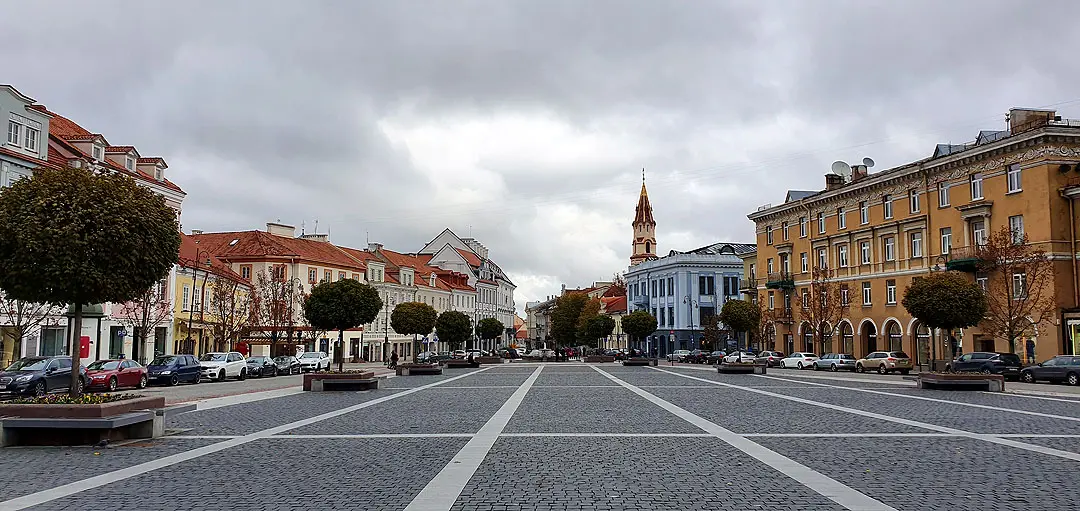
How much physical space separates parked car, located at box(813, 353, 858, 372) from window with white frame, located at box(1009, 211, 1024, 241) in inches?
476

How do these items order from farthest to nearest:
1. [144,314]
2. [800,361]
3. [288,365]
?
1. [800,361]
2. [288,365]
3. [144,314]

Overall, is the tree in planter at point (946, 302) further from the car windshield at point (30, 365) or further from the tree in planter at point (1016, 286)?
the car windshield at point (30, 365)

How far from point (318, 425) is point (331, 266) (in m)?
60.3

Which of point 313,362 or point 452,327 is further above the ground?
point 452,327

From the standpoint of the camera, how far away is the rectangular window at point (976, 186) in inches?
1757

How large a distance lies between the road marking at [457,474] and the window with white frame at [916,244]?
135ft

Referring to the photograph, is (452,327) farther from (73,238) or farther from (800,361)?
(73,238)

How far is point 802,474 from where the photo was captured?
9.78m

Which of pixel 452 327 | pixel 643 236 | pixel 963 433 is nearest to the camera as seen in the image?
pixel 963 433

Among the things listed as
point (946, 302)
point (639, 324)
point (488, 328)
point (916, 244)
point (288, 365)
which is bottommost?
point (288, 365)

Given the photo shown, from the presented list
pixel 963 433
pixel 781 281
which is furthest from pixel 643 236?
pixel 963 433

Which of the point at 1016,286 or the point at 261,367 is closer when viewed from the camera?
the point at 1016,286

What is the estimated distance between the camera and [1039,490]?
28.7 ft

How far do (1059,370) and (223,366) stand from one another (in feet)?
124
